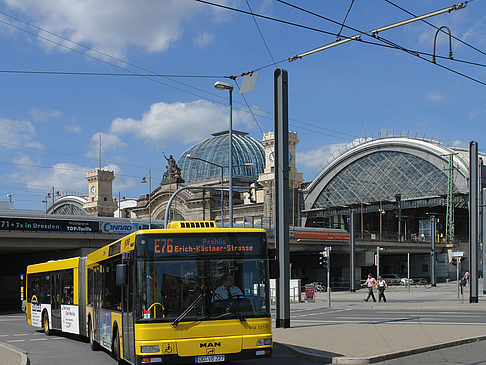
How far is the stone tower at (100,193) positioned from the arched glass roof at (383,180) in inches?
1456

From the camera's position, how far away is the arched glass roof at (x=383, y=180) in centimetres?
8919

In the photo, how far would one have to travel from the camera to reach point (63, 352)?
53.5 ft

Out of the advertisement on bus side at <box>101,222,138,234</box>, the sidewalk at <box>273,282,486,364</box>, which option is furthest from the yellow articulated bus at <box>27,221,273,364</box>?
the advertisement on bus side at <box>101,222,138,234</box>

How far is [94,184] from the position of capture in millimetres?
112750

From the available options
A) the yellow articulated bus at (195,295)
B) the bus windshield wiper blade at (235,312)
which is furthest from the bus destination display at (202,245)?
the bus windshield wiper blade at (235,312)

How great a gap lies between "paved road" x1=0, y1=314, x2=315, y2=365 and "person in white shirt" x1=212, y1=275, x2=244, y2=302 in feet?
8.10

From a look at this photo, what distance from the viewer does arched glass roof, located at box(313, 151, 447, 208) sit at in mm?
89188

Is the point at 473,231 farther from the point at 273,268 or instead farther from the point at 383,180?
the point at 383,180

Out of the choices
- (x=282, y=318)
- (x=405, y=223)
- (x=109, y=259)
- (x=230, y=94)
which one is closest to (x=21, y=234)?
(x=230, y=94)

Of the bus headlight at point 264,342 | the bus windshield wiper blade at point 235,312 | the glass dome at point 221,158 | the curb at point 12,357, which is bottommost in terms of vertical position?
the curb at point 12,357

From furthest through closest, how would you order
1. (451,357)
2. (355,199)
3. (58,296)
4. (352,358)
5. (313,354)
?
(355,199) < (58,296) < (313,354) < (451,357) < (352,358)

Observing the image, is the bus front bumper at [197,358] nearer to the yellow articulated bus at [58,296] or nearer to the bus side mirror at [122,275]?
the bus side mirror at [122,275]

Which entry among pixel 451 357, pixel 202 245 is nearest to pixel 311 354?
pixel 451 357

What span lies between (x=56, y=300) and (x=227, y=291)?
1095cm
